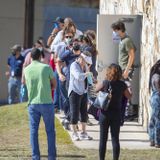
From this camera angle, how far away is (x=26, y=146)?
513 inches

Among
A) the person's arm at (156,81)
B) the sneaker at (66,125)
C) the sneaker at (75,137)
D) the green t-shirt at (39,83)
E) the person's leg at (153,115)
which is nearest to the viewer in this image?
the green t-shirt at (39,83)

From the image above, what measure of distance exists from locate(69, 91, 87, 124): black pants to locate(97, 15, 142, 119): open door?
87.8 inches

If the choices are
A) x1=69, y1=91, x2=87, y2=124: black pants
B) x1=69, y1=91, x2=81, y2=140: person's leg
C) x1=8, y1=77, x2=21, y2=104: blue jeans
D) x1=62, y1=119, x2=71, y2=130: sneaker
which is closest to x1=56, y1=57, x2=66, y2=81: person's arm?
x1=62, y1=119, x2=71, y2=130: sneaker

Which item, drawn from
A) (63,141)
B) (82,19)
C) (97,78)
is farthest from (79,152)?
(82,19)

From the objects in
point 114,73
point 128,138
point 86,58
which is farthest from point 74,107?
point 114,73

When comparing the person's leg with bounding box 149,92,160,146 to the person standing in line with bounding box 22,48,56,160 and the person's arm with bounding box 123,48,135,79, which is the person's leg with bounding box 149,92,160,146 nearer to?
the person's arm with bounding box 123,48,135,79

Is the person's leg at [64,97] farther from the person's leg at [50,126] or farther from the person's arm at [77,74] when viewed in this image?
the person's leg at [50,126]

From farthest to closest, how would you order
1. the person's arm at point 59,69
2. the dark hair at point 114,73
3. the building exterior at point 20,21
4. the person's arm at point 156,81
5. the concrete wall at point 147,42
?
1. the building exterior at point 20,21
2. the person's arm at point 59,69
3. the concrete wall at point 147,42
4. the person's arm at point 156,81
5. the dark hair at point 114,73

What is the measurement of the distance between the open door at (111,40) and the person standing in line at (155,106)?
8.16 ft

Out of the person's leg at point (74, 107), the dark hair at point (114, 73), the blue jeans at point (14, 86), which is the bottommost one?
the person's leg at point (74, 107)

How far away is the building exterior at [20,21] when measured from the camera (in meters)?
24.1

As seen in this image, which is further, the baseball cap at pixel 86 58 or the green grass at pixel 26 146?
the baseball cap at pixel 86 58

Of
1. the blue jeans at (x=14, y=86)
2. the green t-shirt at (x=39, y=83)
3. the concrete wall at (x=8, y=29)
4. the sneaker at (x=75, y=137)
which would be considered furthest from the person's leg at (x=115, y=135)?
the concrete wall at (x=8, y=29)

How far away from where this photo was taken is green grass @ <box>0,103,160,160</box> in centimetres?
1195
